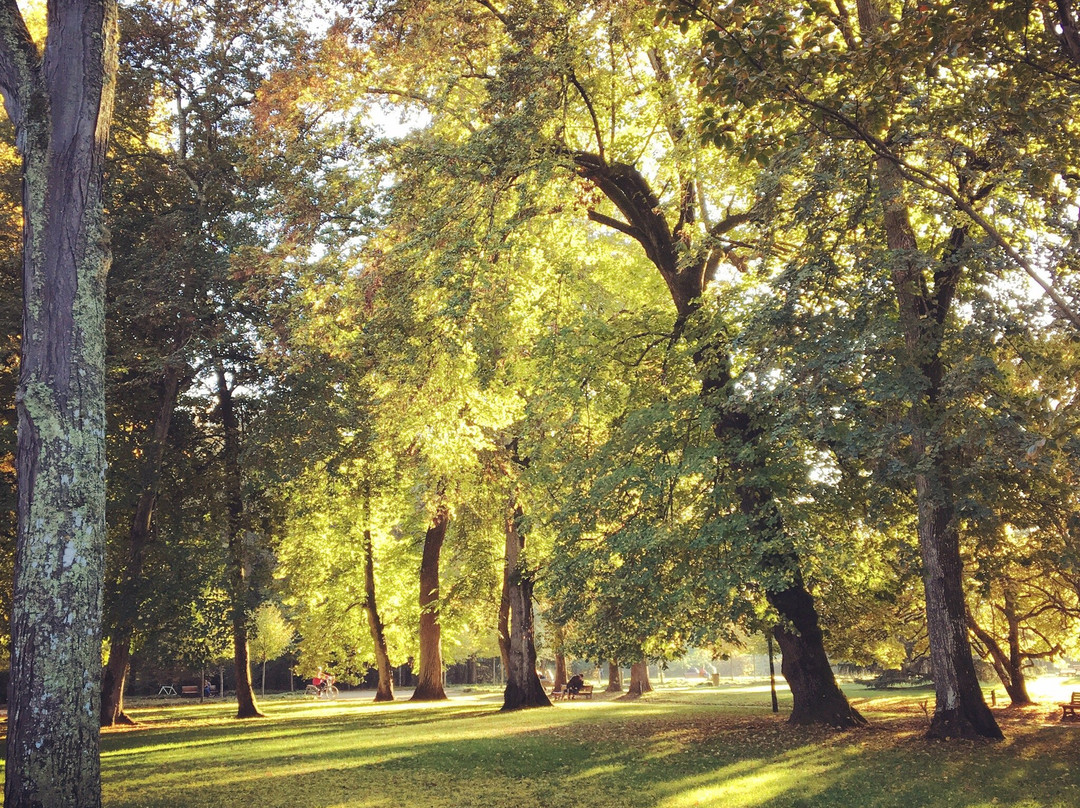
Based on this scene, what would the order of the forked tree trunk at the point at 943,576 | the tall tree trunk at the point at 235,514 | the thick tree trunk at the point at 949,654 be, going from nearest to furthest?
1. the forked tree trunk at the point at 943,576
2. the thick tree trunk at the point at 949,654
3. the tall tree trunk at the point at 235,514

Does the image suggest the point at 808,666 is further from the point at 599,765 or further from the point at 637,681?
the point at 637,681

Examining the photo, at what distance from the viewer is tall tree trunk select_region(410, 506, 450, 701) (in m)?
29.8

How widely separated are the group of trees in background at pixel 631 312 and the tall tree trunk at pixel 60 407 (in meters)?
0.19

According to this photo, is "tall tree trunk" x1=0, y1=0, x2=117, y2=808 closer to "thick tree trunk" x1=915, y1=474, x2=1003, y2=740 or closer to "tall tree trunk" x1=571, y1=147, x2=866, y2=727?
"tall tree trunk" x1=571, y1=147, x2=866, y2=727

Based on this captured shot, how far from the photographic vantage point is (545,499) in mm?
17828

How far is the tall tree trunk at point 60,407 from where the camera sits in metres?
6.35

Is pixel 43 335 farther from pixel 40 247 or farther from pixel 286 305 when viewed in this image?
pixel 286 305

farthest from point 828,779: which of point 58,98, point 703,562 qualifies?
point 58,98

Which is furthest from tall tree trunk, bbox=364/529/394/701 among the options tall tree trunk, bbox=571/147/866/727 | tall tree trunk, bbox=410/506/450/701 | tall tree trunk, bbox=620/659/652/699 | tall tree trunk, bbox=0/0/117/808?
tall tree trunk, bbox=0/0/117/808

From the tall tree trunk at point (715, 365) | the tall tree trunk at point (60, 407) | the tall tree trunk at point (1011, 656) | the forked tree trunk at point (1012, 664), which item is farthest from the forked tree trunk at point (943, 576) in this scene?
the tall tree trunk at point (60, 407)

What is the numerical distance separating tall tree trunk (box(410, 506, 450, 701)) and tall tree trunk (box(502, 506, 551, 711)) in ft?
15.0

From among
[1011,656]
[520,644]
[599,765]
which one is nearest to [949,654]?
[599,765]

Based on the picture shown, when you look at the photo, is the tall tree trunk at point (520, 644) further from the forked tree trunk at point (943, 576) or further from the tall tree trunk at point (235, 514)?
the forked tree trunk at point (943, 576)

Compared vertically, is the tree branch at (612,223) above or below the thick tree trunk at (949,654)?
above
